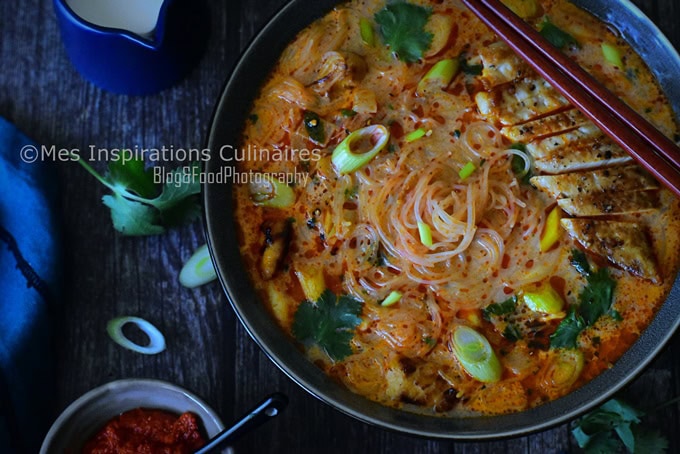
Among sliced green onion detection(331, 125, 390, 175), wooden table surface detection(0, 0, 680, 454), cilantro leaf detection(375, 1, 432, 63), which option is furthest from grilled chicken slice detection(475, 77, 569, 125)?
wooden table surface detection(0, 0, 680, 454)

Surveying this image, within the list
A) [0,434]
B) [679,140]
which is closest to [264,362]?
[0,434]

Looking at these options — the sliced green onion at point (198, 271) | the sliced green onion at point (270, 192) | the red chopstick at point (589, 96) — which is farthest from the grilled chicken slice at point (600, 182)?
the sliced green onion at point (198, 271)

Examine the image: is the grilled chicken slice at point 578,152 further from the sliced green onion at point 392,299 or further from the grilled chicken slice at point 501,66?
the sliced green onion at point 392,299

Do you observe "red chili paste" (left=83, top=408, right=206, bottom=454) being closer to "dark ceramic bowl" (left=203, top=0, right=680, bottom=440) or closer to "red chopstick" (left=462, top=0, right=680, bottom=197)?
"dark ceramic bowl" (left=203, top=0, right=680, bottom=440)

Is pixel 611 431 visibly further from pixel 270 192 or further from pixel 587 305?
pixel 270 192

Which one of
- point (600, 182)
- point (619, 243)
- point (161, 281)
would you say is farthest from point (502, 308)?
point (161, 281)

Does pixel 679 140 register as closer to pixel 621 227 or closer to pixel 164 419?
pixel 621 227
